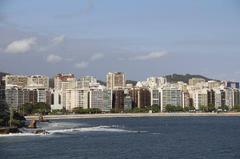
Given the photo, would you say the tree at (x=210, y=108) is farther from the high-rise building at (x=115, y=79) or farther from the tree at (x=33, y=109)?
the tree at (x=33, y=109)

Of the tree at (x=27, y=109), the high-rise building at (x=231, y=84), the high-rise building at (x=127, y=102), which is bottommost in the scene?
the tree at (x=27, y=109)

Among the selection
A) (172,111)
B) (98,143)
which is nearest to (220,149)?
(98,143)

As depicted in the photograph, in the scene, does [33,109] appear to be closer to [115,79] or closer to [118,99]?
[118,99]

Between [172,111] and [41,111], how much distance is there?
28078 millimetres

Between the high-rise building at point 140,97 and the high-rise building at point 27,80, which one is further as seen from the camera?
the high-rise building at point 27,80

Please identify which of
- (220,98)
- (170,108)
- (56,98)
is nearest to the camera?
(170,108)

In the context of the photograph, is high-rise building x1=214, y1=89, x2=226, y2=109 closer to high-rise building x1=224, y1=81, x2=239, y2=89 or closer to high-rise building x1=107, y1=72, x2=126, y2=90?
high-rise building x1=224, y1=81, x2=239, y2=89

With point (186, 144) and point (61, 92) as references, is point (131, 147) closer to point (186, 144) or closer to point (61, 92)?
point (186, 144)

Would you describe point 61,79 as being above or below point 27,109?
above

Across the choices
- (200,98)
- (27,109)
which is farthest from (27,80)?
(27,109)

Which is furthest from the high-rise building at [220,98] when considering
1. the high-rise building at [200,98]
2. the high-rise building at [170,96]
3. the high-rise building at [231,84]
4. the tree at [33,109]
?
the tree at [33,109]

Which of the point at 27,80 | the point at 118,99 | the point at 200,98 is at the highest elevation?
the point at 27,80

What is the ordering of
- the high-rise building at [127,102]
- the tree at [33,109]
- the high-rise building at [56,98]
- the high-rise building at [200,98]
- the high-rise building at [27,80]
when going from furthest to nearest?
the high-rise building at [27,80] < the high-rise building at [200,98] < the high-rise building at [56,98] < the high-rise building at [127,102] < the tree at [33,109]

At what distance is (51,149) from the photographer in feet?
97.3
